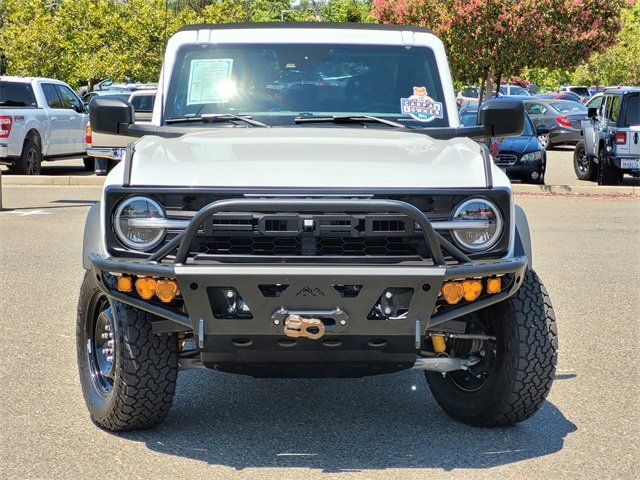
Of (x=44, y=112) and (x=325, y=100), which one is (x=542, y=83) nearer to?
(x=44, y=112)

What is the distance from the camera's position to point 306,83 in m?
6.66

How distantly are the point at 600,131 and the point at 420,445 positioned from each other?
1754 cm

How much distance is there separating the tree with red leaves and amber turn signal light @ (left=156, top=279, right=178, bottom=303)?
28.7 m

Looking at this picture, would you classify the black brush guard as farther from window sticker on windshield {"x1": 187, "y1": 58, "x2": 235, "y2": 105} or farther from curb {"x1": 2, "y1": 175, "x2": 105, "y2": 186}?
curb {"x1": 2, "y1": 175, "x2": 105, "y2": 186}

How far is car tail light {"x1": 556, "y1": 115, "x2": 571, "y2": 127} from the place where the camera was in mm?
35562

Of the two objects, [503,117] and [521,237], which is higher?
[503,117]

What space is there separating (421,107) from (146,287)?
7.28 ft

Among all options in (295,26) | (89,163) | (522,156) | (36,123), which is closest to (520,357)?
(295,26)

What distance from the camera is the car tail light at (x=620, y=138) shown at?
21.1 meters

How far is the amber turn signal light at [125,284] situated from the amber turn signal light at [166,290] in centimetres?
14

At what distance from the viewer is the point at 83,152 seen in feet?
81.3

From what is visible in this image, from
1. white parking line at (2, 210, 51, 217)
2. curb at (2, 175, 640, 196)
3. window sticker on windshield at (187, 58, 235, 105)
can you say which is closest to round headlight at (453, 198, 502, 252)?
window sticker on windshield at (187, 58, 235, 105)

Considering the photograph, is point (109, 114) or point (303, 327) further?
point (109, 114)

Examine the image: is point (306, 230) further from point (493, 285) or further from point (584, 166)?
point (584, 166)
